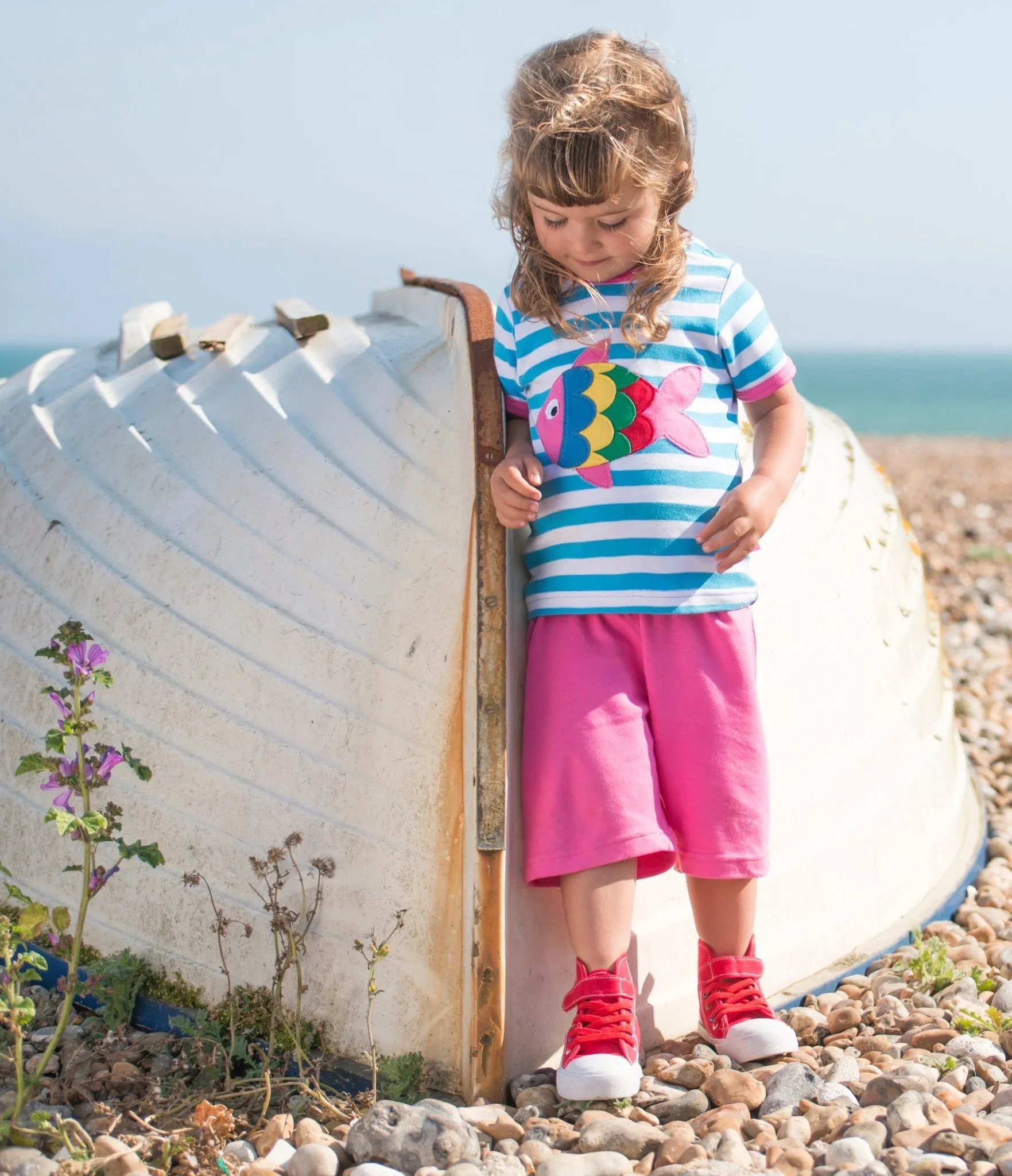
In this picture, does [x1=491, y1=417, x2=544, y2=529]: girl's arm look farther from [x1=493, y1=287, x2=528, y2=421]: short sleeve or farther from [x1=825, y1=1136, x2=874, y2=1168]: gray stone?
[x1=825, y1=1136, x2=874, y2=1168]: gray stone

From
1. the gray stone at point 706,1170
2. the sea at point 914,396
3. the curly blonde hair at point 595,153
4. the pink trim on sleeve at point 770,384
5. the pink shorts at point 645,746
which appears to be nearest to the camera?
the gray stone at point 706,1170

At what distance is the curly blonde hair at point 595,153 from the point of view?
89.7 inches

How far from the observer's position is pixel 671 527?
2420 millimetres

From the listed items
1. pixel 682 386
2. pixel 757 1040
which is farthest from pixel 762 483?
pixel 757 1040

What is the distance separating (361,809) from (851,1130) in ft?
3.34

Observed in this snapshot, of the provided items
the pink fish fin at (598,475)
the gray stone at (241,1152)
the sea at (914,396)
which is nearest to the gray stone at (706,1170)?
the gray stone at (241,1152)

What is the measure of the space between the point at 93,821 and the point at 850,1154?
1.37m

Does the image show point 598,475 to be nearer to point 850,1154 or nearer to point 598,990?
point 598,990

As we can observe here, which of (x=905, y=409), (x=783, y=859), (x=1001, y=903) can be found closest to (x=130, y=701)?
(x=783, y=859)

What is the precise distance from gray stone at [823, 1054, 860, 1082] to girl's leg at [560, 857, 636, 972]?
18.0 inches

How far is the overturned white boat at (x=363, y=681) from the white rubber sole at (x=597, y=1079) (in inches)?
5.6

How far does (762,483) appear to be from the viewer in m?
2.46

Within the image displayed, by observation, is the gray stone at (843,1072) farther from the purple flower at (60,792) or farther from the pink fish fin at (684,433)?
the purple flower at (60,792)

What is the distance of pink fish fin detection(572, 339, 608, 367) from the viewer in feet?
8.01
